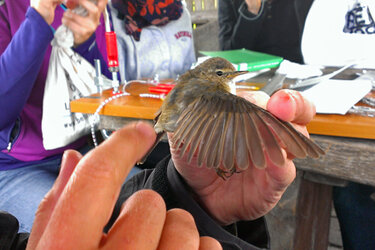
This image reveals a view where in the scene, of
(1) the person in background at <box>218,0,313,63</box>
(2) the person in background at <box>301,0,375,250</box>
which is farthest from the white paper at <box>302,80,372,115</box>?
(1) the person in background at <box>218,0,313,63</box>

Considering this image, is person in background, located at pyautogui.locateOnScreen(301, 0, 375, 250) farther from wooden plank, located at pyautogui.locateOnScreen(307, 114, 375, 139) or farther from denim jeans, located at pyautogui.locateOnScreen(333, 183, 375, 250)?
wooden plank, located at pyautogui.locateOnScreen(307, 114, 375, 139)

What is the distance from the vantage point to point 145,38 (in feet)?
8.51

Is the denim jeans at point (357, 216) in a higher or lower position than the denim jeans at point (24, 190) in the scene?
lower

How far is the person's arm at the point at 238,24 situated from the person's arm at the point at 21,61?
233 centimetres

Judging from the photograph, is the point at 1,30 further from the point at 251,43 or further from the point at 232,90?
the point at 251,43

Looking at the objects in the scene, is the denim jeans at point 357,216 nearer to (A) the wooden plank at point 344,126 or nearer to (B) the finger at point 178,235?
(A) the wooden plank at point 344,126

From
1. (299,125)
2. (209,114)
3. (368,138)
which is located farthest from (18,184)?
(368,138)

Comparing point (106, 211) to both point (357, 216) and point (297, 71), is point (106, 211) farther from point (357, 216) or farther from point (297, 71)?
point (297, 71)

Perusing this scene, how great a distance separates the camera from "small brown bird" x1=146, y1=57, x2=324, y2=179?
22.4 inches

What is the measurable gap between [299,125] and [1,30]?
1540 millimetres

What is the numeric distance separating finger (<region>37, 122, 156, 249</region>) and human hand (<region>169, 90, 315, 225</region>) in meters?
0.45

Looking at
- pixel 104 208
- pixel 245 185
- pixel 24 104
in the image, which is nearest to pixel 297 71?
pixel 245 185

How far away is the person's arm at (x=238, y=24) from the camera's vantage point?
3.16 meters

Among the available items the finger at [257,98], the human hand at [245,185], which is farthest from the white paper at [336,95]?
the human hand at [245,185]
